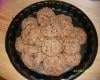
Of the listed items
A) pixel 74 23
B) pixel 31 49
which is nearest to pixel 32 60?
pixel 31 49

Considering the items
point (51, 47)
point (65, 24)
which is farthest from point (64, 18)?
point (51, 47)

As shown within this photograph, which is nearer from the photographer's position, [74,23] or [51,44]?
[51,44]

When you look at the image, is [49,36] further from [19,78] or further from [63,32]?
[19,78]

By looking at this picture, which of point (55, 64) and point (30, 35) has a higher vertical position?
point (30, 35)

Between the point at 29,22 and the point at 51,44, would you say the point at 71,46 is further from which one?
the point at 29,22

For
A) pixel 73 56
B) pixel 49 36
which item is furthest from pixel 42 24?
pixel 73 56
